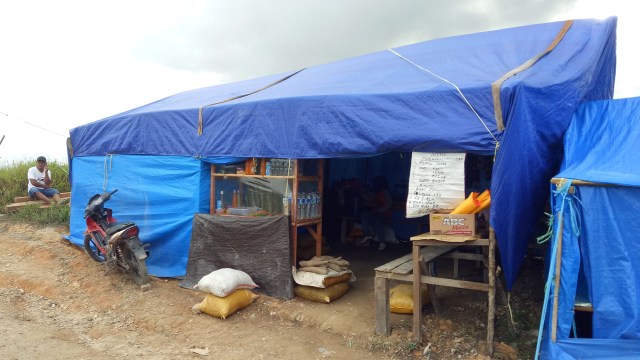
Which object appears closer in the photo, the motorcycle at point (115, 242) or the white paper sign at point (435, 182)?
the white paper sign at point (435, 182)

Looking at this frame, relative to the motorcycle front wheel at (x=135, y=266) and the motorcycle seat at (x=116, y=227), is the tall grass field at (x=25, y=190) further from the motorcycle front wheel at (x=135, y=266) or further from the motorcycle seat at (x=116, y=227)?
the motorcycle front wheel at (x=135, y=266)

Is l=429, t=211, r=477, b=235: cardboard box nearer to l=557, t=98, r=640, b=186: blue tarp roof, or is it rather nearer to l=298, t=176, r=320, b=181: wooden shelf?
l=557, t=98, r=640, b=186: blue tarp roof

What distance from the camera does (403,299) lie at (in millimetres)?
4875

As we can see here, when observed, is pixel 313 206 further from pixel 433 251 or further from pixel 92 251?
pixel 92 251

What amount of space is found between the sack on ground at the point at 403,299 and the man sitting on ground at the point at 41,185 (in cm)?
897

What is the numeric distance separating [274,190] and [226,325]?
6.19ft

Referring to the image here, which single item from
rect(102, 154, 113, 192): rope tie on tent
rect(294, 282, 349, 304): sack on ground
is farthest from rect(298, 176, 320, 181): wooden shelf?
rect(102, 154, 113, 192): rope tie on tent

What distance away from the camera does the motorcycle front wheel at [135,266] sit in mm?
6344

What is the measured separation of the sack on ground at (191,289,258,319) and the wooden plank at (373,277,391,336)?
1.73 metres

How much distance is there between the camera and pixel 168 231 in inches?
267

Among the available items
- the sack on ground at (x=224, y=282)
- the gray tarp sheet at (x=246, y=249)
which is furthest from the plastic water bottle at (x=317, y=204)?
the sack on ground at (x=224, y=282)

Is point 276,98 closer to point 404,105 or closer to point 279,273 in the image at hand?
point 404,105

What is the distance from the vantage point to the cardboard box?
4.13 meters

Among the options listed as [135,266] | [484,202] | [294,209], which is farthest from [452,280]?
[135,266]
